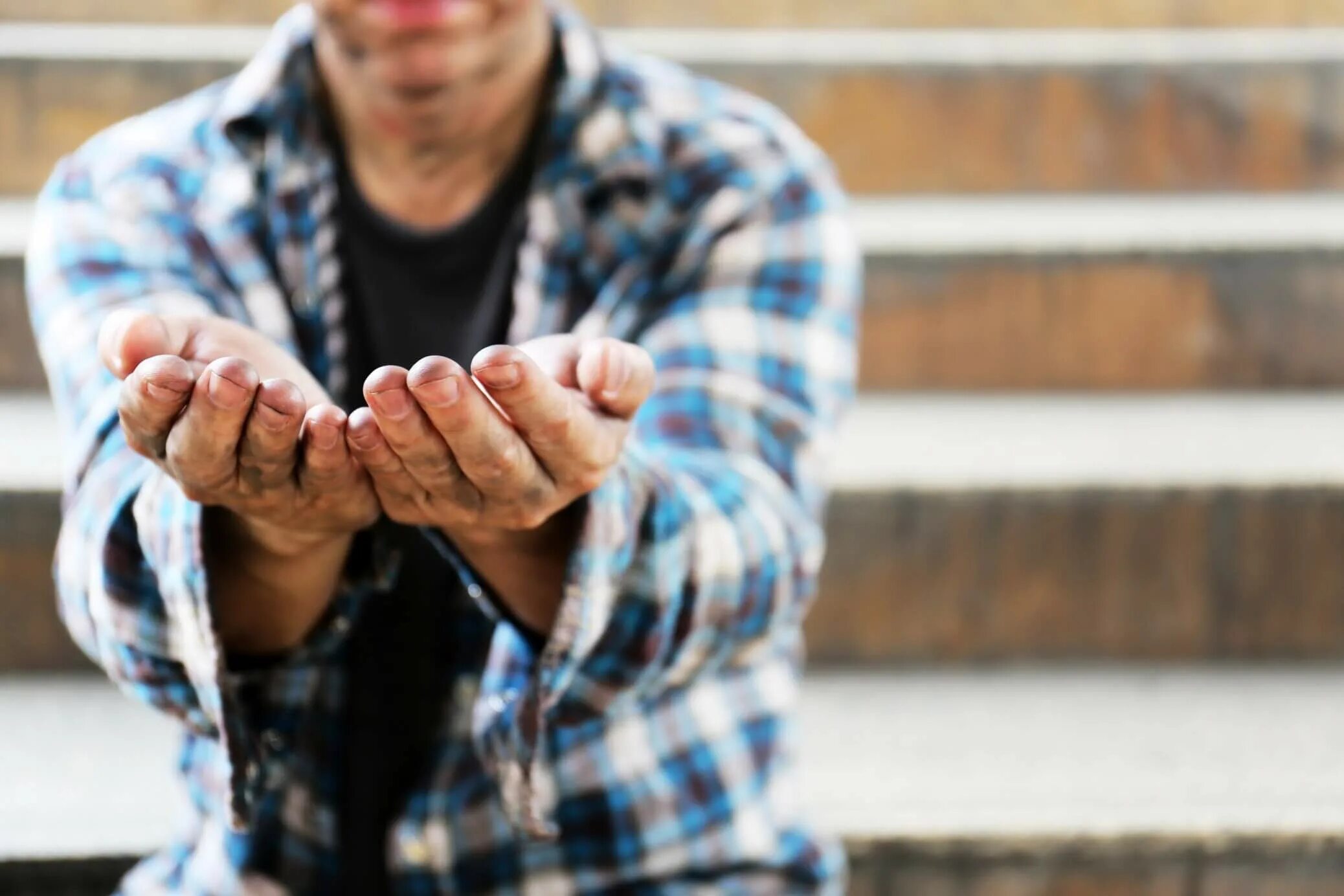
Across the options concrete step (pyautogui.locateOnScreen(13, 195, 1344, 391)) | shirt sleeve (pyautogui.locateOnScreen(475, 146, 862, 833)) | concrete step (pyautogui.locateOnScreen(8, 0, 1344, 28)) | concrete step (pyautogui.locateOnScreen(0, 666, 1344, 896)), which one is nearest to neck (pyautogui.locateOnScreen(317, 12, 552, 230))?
shirt sleeve (pyautogui.locateOnScreen(475, 146, 862, 833))

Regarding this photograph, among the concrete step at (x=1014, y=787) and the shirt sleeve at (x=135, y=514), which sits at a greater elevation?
the shirt sleeve at (x=135, y=514)

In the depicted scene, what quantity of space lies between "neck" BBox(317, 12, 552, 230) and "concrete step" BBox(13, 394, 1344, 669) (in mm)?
378

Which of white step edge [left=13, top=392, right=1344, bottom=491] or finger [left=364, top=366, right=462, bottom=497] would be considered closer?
finger [left=364, top=366, right=462, bottom=497]

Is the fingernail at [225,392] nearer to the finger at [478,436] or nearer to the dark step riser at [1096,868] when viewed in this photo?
the finger at [478,436]

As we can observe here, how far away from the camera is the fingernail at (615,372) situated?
0.45 m

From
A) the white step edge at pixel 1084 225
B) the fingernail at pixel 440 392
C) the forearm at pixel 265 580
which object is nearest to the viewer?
the fingernail at pixel 440 392

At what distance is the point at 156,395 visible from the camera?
412 millimetres

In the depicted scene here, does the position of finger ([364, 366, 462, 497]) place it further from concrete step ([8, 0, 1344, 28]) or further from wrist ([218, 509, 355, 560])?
concrete step ([8, 0, 1344, 28])

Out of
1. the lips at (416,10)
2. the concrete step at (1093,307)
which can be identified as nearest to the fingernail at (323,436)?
the lips at (416,10)

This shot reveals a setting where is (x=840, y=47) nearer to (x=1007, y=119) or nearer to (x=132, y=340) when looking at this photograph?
(x=1007, y=119)

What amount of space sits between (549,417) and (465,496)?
0.05 metres

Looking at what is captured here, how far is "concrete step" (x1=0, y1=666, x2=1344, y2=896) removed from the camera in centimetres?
79

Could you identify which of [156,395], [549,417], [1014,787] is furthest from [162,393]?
[1014,787]

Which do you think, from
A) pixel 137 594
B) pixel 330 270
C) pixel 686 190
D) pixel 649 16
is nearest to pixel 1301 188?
pixel 649 16
